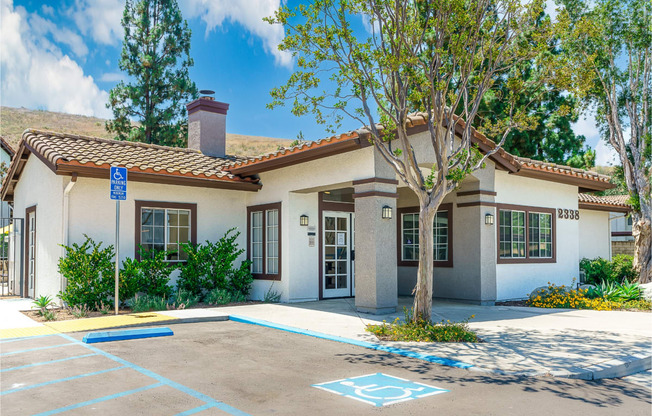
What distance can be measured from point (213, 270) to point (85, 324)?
385 cm

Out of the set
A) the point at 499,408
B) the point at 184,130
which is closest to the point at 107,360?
the point at 499,408

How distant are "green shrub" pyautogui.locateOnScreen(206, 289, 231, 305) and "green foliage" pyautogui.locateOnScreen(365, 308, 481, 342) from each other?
4862 millimetres

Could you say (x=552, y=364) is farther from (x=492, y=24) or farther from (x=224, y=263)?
(x=224, y=263)

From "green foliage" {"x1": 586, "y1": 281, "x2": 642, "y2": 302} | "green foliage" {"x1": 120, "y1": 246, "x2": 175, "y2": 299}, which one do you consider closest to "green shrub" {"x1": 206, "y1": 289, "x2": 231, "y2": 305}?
"green foliage" {"x1": 120, "y1": 246, "x2": 175, "y2": 299}

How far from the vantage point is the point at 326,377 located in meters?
6.18

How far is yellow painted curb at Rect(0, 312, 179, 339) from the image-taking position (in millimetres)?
8977

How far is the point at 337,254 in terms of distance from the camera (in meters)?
14.2

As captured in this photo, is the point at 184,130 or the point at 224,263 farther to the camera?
the point at 184,130

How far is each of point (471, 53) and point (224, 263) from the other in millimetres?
7452

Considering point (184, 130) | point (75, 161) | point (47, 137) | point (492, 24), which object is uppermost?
point (184, 130)

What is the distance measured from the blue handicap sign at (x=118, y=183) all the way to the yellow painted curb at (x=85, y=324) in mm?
2246

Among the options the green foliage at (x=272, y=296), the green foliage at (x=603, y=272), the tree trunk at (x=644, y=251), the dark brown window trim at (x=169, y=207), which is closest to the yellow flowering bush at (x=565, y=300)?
the green foliage at (x=603, y=272)

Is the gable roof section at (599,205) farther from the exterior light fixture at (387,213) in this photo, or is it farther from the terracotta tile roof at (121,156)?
the terracotta tile roof at (121,156)

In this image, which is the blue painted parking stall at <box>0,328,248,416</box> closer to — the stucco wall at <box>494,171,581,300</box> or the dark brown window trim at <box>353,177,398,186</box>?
the dark brown window trim at <box>353,177,398,186</box>
